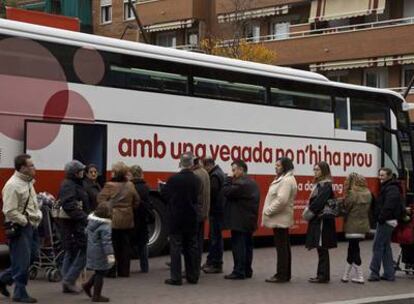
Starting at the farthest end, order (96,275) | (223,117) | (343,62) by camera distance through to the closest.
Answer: (343,62) → (223,117) → (96,275)

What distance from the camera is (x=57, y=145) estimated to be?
1218 cm

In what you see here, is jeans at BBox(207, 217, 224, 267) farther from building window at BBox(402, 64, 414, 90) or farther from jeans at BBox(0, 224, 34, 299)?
building window at BBox(402, 64, 414, 90)

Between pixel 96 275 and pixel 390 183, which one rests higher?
pixel 390 183

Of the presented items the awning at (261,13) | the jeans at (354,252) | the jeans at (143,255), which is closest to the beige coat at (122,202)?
the jeans at (143,255)

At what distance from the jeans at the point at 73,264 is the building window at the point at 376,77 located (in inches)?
1160

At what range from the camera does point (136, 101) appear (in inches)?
527

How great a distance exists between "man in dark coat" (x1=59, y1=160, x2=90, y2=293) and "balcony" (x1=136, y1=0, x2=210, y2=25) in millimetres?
32508

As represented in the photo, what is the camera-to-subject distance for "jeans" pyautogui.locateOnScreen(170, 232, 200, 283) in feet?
34.1

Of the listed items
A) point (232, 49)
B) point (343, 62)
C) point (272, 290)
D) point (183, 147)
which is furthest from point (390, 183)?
point (343, 62)

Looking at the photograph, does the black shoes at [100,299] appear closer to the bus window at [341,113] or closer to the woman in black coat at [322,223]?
the woman in black coat at [322,223]

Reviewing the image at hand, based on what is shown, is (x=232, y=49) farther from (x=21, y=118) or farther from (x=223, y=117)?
(x=21, y=118)

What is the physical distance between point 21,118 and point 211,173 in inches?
126

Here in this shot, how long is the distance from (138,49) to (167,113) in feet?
4.36

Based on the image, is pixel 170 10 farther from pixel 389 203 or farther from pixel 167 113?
pixel 389 203
